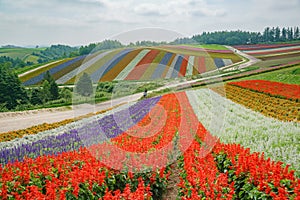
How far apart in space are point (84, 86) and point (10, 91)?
15.3m

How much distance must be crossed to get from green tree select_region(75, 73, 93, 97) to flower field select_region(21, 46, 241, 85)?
0.30 metres

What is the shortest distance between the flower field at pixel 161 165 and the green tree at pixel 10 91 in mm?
16811

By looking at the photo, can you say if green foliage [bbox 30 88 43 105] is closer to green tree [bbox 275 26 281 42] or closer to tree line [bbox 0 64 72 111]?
tree line [bbox 0 64 72 111]

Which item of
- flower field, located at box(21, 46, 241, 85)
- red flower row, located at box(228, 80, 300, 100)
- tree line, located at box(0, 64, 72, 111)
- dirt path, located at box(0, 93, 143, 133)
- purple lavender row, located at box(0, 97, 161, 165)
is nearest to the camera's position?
purple lavender row, located at box(0, 97, 161, 165)

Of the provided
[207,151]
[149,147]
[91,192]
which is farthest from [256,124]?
[91,192]

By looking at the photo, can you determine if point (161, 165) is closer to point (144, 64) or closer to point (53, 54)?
point (144, 64)

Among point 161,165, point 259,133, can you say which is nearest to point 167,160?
point 161,165

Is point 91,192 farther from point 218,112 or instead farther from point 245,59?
point 245,59

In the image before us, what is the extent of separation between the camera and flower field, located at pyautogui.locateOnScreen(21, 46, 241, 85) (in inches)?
416

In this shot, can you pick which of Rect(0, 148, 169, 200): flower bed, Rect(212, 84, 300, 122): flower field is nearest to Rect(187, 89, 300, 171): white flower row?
Rect(212, 84, 300, 122): flower field

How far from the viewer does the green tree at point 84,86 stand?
1231 centimetres

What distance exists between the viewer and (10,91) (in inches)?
957

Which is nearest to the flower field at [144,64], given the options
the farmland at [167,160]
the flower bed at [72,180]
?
the farmland at [167,160]

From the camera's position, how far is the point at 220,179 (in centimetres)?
423
